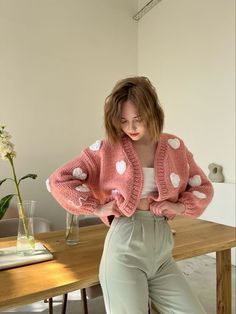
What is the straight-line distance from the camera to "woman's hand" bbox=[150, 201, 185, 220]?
1074 millimetres

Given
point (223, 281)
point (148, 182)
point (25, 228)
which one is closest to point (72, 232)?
point (25, 228)

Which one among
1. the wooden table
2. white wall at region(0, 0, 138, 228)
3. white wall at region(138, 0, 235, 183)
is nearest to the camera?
the wooden table

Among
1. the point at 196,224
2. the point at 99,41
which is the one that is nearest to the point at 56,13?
the point at 99,41

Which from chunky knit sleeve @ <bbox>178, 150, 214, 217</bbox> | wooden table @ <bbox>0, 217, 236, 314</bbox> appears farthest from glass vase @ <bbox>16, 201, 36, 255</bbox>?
chunky knit sleeve @ <bbox>178, 150, 214, 217</bbox>

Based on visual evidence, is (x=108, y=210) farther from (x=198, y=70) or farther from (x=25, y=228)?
(x=198, y=70)

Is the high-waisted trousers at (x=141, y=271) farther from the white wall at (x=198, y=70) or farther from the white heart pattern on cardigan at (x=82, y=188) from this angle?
the white wall at (x=198, y=70)

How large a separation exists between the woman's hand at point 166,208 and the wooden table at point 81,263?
237 millimetres

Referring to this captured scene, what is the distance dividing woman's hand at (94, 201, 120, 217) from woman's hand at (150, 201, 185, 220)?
0.43 feet

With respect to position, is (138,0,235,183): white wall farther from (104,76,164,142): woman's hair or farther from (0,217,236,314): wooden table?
(104,76,164,142): woman's hair

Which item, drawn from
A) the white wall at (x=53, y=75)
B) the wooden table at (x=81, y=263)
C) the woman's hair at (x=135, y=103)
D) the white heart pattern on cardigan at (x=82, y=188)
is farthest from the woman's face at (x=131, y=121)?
the white wall at (x=53, y=75)

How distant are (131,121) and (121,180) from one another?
8.4 inches

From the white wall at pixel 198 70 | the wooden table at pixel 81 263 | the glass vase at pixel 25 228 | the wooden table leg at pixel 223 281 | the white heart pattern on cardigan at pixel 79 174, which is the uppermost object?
the white wall at pixel 198 70

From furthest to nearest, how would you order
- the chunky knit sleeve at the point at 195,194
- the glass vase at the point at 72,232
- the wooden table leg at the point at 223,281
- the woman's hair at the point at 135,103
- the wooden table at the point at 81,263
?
the wooden table leg at the point at 223,281
the glass vase at the point at 72,232
the chunky knit sleeve at the point at 195,194
the woman's hair at the point at 135,103
the wooden table at the point at 81,263

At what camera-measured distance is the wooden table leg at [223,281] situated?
159 centimetres
